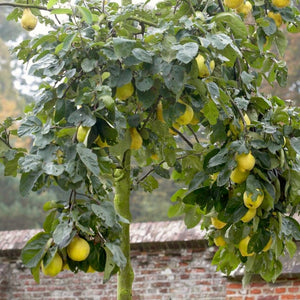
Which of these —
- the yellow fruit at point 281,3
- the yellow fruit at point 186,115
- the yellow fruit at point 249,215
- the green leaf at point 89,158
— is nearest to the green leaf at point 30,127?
the green leaf at point 89,158

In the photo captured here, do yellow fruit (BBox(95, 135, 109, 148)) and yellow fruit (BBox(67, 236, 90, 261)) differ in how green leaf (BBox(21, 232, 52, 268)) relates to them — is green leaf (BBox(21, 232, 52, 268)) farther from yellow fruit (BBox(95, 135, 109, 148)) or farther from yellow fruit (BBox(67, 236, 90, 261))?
yellow fruit (BBox(95, 135, 109, 148))

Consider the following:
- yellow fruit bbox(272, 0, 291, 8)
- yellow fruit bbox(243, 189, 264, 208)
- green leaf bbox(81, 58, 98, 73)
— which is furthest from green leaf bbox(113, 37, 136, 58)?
yellow fruit bbox(272, 0, 291, 8)

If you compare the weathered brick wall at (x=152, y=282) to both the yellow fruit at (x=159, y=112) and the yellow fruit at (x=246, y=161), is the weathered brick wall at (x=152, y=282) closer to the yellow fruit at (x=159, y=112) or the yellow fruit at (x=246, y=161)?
the yellow fruit at (x=159, y=112)

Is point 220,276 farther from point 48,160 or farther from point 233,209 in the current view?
point 48,160

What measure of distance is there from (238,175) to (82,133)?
662 mm

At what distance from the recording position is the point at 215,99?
2449mm

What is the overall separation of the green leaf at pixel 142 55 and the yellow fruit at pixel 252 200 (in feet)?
1.99

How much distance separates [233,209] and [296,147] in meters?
0.34

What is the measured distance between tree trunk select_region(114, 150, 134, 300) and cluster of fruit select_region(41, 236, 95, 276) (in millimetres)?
933

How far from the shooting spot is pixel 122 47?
2338mm

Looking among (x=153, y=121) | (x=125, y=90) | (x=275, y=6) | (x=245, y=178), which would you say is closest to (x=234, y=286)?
(x=153, y=121)

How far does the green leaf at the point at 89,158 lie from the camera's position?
2.12 metres

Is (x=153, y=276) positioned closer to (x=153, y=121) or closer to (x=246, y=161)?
(x=153, y=121)

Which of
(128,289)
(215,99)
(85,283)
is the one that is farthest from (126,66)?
(85,283)
